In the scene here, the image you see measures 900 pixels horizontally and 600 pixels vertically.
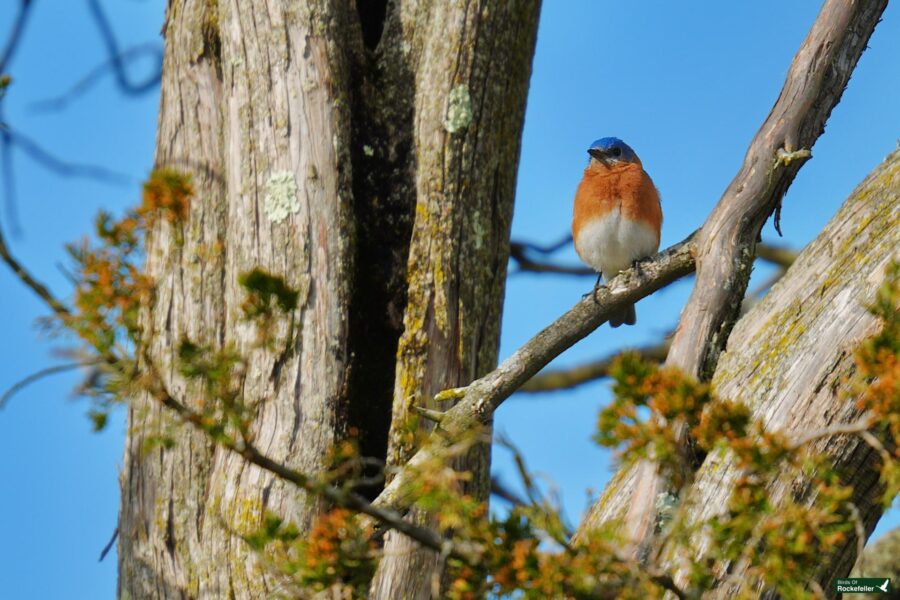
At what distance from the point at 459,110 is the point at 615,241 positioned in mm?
2086

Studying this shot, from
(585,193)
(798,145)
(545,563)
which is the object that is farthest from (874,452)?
(585,193)

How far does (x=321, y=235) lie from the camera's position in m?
4.24

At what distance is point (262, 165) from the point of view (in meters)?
4.33

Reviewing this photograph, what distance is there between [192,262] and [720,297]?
1.96 meters

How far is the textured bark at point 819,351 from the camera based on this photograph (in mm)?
3531

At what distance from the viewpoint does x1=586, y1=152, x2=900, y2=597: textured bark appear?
353 cm

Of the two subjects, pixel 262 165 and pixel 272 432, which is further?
pixel 262 165

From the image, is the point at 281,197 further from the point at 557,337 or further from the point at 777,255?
the point at 777,255

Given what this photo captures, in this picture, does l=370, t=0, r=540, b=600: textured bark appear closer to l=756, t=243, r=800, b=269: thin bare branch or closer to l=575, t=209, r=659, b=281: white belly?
l=575, t=209, r=659, b=281: white belly

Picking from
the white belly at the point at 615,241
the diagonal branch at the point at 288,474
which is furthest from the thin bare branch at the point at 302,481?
the white belly at the point at 615,241

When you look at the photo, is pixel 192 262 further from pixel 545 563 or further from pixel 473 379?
pixel 545 563

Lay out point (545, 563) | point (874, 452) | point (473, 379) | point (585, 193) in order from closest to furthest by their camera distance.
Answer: point (545, 563) < point (874, 452) < point (473, 379) < point (585, 193)

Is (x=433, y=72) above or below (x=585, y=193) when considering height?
below

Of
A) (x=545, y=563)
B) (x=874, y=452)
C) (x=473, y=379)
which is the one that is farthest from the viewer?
(x=473, y=379)
